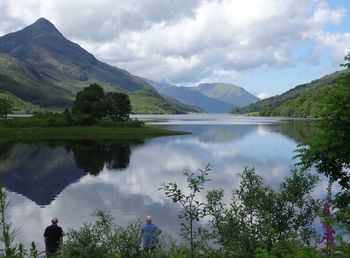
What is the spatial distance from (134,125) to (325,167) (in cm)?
14775

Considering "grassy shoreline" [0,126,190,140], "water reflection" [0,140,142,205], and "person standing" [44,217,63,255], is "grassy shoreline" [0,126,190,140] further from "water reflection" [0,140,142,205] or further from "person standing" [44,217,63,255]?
"person standing" [44,217,63,255]

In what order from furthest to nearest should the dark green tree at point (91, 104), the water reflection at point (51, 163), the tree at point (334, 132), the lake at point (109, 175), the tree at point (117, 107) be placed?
the tree at point (117, 107) < the dark green tree at point (91, 104) < the water reflection at point (51, 163) < the lake at point (109, 175) < the tree at point (334, 132)

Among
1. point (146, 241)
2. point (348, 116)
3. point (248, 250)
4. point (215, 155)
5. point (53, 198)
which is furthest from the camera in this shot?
point (215, 155)

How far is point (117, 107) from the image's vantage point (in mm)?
182375

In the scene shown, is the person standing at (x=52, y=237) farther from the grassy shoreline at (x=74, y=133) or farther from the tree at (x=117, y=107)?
the tree at (x=117, y=107)

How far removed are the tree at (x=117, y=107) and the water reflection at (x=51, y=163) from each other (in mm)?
46897

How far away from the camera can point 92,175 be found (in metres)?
75.8

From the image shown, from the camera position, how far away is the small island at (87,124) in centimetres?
15175

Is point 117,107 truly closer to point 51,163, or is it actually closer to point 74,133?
point 74,133

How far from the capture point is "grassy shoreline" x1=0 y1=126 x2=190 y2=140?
148000mm

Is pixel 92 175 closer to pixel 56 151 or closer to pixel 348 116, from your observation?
pixel 56 151

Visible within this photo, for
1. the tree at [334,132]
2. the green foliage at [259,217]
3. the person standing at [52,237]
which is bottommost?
the person standing at [52,237]

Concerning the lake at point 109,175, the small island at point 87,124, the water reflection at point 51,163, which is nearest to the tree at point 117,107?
the small island at point 87,124

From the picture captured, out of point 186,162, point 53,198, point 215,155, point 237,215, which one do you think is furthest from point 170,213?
point 215,155
